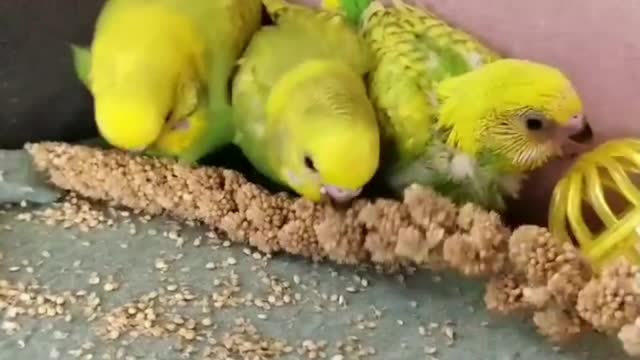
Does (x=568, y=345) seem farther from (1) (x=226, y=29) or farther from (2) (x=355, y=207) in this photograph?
(1) (x=226, y=29)

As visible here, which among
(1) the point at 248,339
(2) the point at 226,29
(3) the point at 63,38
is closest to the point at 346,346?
(1) the point at 248,339

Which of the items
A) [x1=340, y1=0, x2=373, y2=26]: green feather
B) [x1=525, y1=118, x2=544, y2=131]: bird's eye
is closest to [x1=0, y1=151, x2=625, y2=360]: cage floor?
[x1=525, y1=118, x2=544, y2=131]: bird's eye

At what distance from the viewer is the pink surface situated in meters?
0.89

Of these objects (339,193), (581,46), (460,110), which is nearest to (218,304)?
(339,193)

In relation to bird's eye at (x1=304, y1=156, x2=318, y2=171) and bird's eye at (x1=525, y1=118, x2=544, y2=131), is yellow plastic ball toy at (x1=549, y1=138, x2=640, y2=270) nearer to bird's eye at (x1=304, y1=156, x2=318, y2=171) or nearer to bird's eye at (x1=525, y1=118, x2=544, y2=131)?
bird's eye at (x1=525, y1=118, x2=544, y2=131)

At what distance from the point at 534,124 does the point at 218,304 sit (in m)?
0.28

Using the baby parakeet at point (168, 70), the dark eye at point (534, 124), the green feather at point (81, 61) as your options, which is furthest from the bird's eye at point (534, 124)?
the green feather at point (81, 61)

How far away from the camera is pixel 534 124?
865 mm

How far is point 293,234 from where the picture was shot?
898mm

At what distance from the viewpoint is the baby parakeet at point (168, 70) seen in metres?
0.92

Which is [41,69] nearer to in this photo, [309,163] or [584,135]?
[309,163]

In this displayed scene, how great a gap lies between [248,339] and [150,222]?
186 mm

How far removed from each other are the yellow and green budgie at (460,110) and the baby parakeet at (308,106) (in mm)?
30

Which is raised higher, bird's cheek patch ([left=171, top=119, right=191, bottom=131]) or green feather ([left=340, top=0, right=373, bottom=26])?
green feather ([left=340, top=0, right=373, bottom=26])
